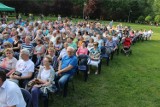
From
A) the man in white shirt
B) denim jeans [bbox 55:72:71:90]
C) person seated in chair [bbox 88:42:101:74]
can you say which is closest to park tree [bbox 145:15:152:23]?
person seated in chair [bbox 88:42:101:74]

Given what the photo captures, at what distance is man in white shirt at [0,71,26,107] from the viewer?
128 inches

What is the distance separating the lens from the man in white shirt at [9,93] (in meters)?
3.26

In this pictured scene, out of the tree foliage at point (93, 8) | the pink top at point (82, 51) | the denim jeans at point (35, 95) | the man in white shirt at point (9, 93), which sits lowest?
the denim jeans at point (35, 95)

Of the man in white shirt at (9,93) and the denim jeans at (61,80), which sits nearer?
the man in white shirt at (9,93)

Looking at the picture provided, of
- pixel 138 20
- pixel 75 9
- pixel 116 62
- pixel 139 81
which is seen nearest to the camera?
pixel 139 81

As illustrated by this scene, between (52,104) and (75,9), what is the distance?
5917 cm

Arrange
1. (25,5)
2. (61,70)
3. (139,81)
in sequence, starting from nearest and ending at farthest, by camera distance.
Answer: (61,70)
(139,81)
(25,5)

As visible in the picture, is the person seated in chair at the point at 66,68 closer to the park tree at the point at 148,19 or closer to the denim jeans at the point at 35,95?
the denim jeans at the point at 35,95

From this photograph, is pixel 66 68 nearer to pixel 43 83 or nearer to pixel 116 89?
pixel 43 83

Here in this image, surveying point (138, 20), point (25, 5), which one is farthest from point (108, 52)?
point (138, 20)

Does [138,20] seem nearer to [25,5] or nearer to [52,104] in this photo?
[25,5]

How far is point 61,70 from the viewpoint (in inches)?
A: 252

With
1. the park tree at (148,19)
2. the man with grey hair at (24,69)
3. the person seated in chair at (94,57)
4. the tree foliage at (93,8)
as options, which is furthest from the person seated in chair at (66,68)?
the park tree at (148,19)

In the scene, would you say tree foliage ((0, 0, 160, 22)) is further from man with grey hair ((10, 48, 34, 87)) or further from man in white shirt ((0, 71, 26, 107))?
man in white shirt ((0, 71, 26, 107))
